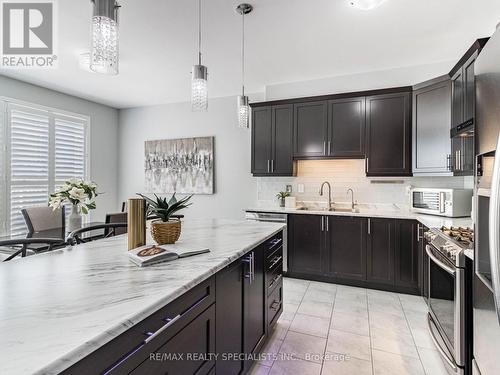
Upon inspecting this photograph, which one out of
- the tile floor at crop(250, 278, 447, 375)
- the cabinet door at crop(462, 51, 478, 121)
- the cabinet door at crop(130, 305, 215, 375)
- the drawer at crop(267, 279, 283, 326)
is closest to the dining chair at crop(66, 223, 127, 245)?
the cabinet door at crop(130, 305, 215, 375)

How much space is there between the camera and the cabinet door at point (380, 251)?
3146 millimetres

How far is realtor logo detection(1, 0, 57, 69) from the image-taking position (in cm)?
235

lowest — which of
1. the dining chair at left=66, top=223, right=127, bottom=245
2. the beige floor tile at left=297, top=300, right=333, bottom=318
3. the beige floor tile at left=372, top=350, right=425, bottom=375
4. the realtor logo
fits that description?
the beige floor tile at left=372, top=350, right=425, bottom=375

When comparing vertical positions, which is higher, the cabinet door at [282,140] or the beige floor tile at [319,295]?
the cabinet door at [282,140]

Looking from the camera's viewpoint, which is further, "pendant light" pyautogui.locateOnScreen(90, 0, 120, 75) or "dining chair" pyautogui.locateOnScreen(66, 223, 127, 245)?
"dining chair" pyautogui.locateOnScreen(66, 223, 127, 245)

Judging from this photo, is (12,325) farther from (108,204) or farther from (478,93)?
(108,204)

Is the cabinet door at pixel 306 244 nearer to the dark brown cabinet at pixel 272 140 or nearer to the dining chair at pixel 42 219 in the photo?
the dark brown cabinet at pixel 272 140

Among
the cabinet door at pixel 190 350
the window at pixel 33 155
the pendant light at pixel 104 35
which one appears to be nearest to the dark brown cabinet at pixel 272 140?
the pendant light at pixel 104 35

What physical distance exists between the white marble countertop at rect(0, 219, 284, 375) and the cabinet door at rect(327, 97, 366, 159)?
8.10 feet

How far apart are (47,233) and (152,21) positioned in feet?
7.92

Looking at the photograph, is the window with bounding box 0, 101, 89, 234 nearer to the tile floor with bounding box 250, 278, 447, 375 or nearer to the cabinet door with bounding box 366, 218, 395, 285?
the tile floor with bounding box 250, 278, 447, 375

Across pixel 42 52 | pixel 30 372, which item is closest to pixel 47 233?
pixel 42 52

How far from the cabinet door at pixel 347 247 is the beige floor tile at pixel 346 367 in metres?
1.44

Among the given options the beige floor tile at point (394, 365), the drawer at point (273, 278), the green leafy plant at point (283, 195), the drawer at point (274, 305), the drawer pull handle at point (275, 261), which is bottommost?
the beige floor tile at point (394, 365)
